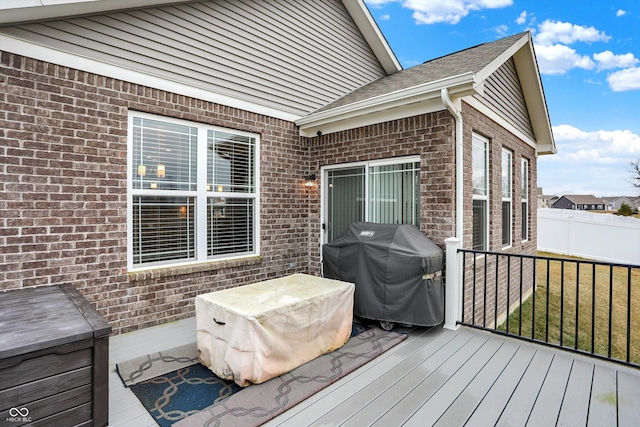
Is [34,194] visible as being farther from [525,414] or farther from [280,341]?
[525,414]

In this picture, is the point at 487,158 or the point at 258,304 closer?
the point at 258,304

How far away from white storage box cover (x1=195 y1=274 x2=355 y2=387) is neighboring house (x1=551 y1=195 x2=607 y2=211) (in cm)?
5362

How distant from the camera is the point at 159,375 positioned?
2.57 meters

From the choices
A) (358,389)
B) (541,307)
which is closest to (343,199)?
(358,389)

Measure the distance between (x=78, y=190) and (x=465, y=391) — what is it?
3.91 m

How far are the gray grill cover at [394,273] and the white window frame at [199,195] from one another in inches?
60.2

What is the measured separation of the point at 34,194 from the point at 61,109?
85 cm

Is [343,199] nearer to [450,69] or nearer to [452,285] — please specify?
[452,285]

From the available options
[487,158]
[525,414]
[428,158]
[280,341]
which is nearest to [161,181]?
[280,341]

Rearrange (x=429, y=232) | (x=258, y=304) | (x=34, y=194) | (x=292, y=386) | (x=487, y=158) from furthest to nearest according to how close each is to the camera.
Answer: (x=487, y=158), (x=429, y=232), (x=34, y=194), (x=258, y=304), (x=292, y=386)

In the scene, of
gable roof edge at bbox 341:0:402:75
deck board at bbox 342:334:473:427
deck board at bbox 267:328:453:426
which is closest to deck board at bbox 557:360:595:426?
deck board at bbox 342:334:473:427

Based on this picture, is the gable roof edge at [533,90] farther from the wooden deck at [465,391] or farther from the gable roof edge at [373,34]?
the wooden deck at [465,391]

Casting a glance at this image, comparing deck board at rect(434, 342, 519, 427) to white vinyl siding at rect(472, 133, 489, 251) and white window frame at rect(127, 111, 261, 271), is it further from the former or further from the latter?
white window frame at rect(127, 111, 261, 271)

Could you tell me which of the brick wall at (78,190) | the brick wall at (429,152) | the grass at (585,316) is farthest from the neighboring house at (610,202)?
the brick wall at (78,190)
